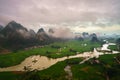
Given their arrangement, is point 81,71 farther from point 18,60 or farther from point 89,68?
point 18,60

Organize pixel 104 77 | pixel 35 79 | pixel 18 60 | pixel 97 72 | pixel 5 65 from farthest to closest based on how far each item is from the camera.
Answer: pixel 18 60 → pixel 5 65 → pixel 97 72 → pixel 104 77 → pixel 35 79

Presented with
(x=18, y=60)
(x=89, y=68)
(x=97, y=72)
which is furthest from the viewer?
(x=18, y=60)

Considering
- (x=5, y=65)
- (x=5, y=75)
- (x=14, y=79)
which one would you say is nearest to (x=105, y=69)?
(x=14, y=79)

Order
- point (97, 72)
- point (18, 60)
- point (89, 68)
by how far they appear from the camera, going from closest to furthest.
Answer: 1. point (97, 72)
2. point (89, 68)
3. point (18, 60)

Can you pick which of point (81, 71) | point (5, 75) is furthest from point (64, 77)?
point (5, 75)

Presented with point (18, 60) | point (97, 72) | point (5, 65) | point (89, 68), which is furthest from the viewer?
point (18, 60)

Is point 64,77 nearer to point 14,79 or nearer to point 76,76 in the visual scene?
point 76,76

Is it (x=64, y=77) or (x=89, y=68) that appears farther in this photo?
(x=89, y=68)

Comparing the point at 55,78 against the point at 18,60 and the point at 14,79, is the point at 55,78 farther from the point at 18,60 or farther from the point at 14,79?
the point at 18,60

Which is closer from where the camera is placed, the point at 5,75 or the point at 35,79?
the point at 35,79
